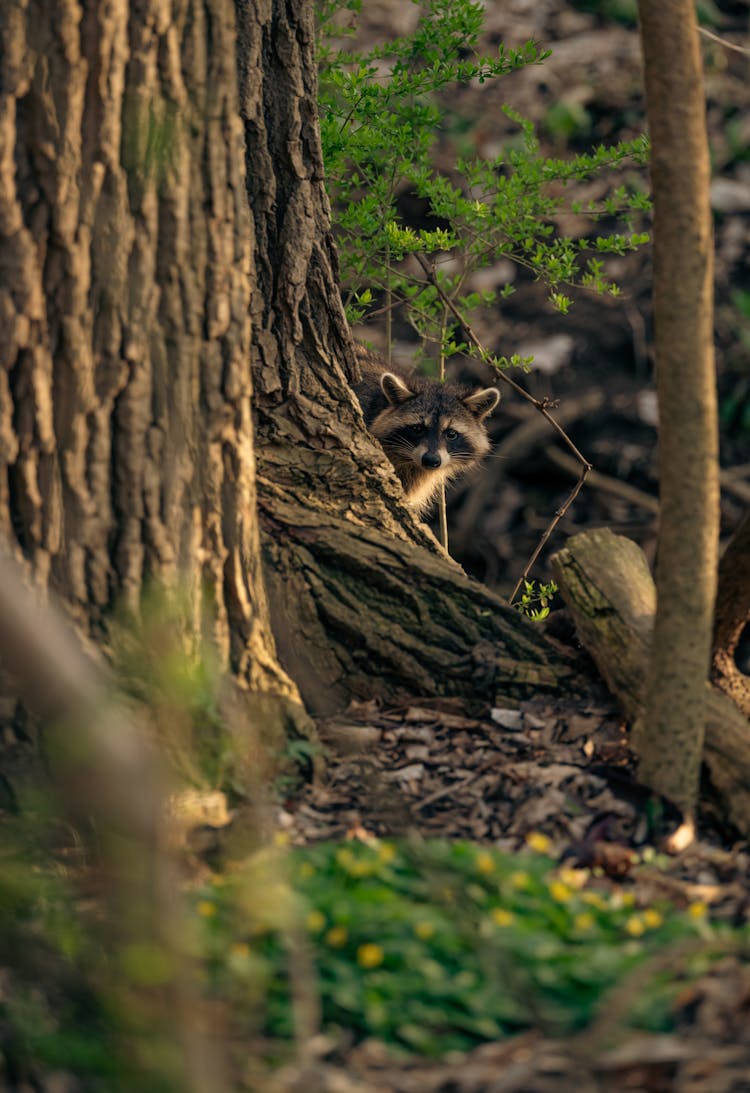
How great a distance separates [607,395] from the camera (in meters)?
9.05

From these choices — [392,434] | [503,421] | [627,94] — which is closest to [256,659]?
[392,434]

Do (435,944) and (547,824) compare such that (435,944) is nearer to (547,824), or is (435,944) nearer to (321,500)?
(547,824)

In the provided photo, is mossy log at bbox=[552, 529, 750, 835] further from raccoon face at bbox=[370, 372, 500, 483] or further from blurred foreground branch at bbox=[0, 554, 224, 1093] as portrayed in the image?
raccoon face at bbox=[370, 372, 500, 483]

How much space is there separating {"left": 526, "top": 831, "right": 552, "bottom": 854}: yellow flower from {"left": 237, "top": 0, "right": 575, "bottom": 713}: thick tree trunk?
0.77 metres

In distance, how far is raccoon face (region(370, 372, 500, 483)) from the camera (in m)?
7.26

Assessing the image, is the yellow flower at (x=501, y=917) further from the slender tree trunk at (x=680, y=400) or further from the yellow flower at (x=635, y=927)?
the slender tree trunk at (x=680, y=400)

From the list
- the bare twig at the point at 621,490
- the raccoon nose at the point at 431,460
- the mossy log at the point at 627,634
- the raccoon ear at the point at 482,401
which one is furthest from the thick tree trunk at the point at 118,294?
the bare twig at the point at 621,490

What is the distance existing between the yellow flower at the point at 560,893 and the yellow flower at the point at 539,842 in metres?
0.26

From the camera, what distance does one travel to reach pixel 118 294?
9.90 ft

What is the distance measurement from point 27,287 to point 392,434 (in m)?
4.52

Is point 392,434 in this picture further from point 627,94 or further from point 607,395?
point 627,94

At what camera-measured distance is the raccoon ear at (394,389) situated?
7.02 metres

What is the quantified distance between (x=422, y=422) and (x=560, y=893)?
4.89m

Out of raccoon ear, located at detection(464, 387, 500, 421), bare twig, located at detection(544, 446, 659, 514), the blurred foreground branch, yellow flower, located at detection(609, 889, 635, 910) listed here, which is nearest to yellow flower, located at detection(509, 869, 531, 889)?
yellow flower, located at detection(609, 889, 635, 910)
